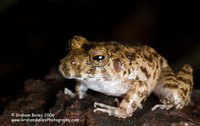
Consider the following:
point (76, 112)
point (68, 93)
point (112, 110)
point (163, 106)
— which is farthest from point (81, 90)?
point (163, 106)

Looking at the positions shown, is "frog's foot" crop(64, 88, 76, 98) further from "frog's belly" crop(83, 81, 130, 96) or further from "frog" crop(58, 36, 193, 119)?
"frog's belly" crop(83, 81, 130, 96)

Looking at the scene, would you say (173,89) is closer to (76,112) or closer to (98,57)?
(98,57)

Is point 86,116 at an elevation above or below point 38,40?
below

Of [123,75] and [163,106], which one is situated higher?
[123,75]

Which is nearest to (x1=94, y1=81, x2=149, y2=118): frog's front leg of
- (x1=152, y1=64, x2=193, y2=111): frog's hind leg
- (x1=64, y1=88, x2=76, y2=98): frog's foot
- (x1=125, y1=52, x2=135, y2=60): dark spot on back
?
(x1=152, y1=64, x2=193, y2=111): frog's hind leg

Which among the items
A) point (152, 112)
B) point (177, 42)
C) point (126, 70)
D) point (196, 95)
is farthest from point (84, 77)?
point (177, 42)

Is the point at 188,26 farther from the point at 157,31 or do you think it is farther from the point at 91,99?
the point at 91,99
